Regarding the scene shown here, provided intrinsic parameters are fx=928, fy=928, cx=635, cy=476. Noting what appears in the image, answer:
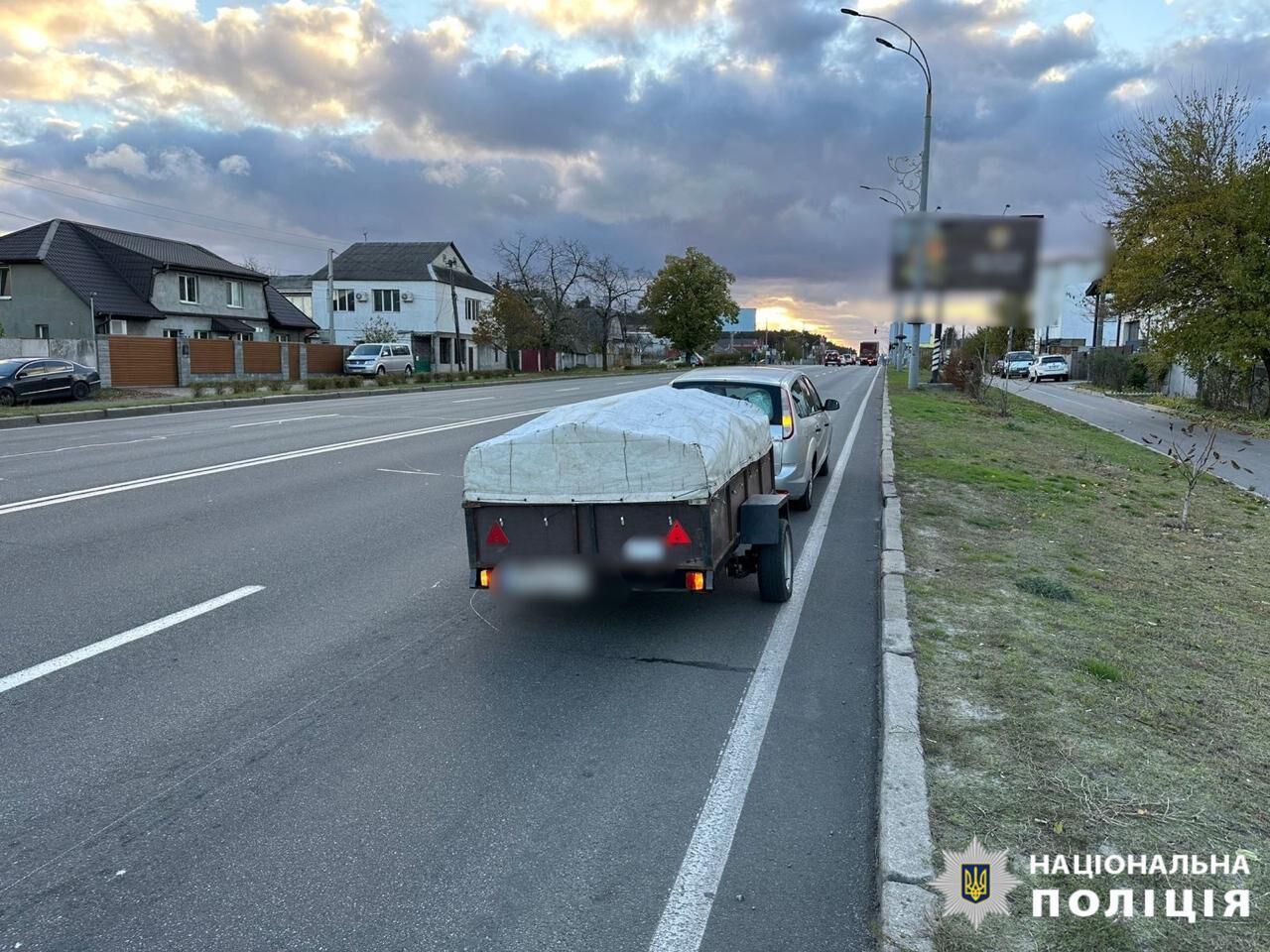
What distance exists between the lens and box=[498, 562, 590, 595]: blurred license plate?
5.53m

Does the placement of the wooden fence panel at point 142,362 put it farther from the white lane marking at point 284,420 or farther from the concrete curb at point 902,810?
the concrete curb at point 902,810

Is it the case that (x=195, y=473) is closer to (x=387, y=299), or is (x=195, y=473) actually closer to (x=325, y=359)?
(x=325, y=359)

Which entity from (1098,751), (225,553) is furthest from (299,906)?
(225,553)

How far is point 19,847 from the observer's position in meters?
3.40

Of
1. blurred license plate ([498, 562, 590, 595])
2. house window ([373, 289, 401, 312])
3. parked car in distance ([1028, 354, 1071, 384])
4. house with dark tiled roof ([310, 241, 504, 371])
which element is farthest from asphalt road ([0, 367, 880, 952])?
house window ([373, 289, 401, 312])

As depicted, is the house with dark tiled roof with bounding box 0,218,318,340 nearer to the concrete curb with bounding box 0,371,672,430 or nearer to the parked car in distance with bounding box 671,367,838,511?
the concrete curb with bounding box 0,371,672,430

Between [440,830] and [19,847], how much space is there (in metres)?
1.51

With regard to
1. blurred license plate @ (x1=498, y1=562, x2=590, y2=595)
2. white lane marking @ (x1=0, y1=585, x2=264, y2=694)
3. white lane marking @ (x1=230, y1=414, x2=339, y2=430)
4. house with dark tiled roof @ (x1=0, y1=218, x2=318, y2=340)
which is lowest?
white lane marking @ (x1=0, y1=585, x2=264, y2=694)

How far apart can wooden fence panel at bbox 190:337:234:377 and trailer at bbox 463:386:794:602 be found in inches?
1413

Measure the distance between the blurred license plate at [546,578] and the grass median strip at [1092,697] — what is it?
2.03m

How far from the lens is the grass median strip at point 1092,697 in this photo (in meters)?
3.11

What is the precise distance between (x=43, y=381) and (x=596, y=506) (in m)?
26.5

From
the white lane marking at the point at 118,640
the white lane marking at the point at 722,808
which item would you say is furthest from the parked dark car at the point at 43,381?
the white lane marking at the point at 722,808

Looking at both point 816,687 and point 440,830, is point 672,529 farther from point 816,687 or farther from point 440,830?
point 440,830
